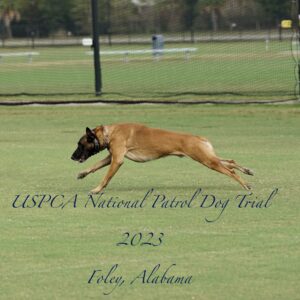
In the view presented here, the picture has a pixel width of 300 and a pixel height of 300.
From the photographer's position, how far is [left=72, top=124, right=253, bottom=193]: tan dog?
13.0 m

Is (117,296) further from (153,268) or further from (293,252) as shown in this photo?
(293,252)

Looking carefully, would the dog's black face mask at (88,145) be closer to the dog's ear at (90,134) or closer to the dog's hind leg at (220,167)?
the dog's ear at (90,134)

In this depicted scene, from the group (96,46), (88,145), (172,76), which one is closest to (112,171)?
(88,145)

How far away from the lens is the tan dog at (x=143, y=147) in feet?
42.7

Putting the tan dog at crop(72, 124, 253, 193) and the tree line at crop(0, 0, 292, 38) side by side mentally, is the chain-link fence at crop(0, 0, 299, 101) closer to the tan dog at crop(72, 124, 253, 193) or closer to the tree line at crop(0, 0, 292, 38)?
the tree line at crop(0, 0, 292, 38)

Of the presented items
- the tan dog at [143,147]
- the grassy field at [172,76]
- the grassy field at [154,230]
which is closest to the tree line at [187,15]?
the grassy field at [172,76]

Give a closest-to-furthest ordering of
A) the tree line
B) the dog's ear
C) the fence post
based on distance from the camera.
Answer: the dog's ear → the fence post → the tree line

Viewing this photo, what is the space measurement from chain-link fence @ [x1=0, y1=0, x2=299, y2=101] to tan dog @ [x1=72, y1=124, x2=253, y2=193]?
14.4 m

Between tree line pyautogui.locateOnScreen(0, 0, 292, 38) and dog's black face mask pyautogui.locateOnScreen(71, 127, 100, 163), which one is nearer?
dog's black face mask pyautogui.locateOnScreen(71, 127, 100, 163)

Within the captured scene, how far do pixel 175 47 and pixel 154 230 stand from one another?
32.2 metres

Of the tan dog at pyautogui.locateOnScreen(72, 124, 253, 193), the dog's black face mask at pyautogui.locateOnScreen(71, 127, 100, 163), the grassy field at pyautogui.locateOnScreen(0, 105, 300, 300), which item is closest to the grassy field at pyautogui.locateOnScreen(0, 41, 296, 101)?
the grassy field at pyautogui.locateOnScreen(0, 105, 300, 300)

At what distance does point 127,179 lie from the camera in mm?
14727

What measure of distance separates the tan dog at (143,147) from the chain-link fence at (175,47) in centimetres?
1437

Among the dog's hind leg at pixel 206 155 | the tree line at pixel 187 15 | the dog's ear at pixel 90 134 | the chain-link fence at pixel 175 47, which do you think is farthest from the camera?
the tree line at pixel 187 15
